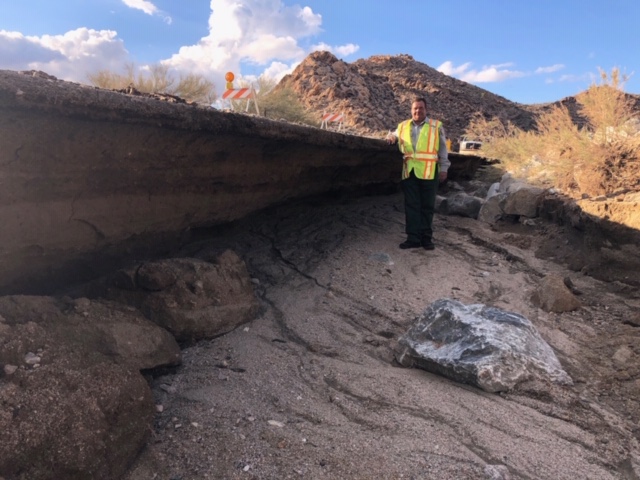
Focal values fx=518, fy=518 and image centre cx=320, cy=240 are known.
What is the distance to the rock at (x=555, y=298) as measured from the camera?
400 centimetres

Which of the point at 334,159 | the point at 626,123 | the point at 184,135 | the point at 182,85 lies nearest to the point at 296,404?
the point at 184,135

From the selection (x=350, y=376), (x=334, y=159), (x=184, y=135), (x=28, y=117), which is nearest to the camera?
(x=28, y=117)

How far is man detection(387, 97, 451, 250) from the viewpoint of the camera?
540cm

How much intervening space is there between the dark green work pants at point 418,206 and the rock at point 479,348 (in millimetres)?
2046

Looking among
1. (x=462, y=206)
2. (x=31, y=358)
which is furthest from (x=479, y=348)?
(x=462, y=206)

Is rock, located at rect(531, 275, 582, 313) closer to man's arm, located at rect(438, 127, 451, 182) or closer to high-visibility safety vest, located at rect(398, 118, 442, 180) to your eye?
high-visibility safety vest, located at rect(398, 118, 442, 180)

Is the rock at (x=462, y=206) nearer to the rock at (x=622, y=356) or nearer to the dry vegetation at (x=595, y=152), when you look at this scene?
the dry vegetation at (x=595, y=152)

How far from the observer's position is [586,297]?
428 centimetres

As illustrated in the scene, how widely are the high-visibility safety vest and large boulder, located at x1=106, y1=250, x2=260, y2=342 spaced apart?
2514 mm

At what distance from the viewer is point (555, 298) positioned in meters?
4.02

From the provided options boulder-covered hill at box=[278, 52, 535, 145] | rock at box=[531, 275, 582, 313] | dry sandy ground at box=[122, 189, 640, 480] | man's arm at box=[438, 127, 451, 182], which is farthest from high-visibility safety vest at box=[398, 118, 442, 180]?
boulder-covered hill at box=[278, 52, 535, 145]

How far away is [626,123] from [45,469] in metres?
7.35

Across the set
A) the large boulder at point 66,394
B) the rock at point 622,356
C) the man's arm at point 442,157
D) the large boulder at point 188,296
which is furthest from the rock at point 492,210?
the large boulder at point 66,394

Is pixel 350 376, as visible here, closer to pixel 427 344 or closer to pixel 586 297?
pixel 427 344
